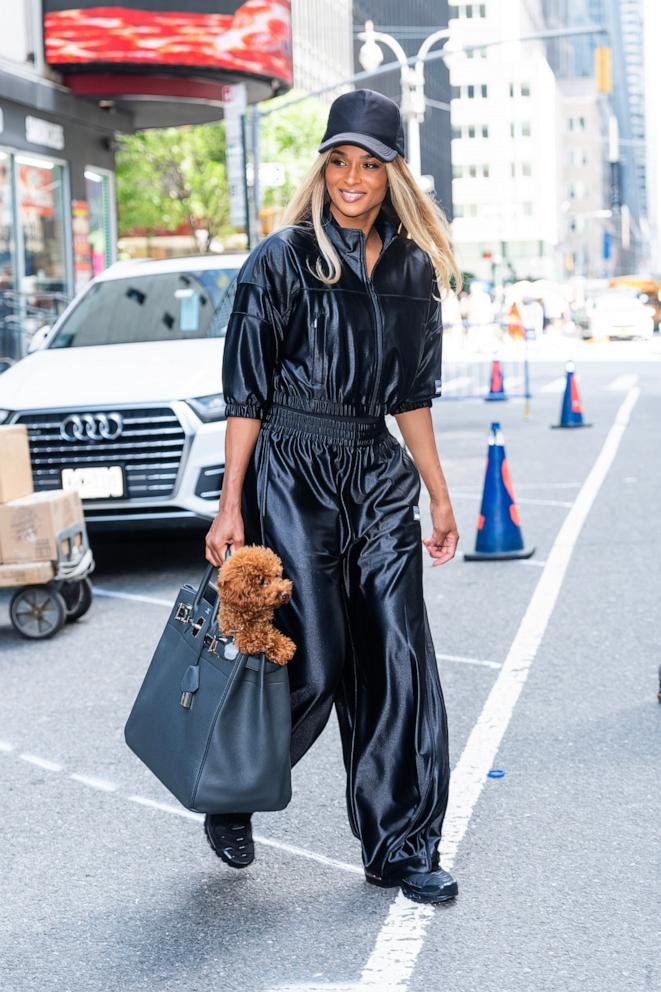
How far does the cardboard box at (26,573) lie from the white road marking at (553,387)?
1878 cm

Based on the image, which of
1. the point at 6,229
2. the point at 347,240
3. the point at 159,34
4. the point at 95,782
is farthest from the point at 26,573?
the point at 159,34

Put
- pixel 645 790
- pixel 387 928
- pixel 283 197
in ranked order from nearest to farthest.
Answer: pixel 387 928, pixel 645 790, pixel 283 197

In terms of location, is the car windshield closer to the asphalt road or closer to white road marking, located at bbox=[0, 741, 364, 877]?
the asphalt road

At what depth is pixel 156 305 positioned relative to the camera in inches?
400

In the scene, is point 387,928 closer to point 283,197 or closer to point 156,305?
point 156,305

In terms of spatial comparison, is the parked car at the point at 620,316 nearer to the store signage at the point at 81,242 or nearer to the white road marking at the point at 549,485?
the store signage at the point at 81,242

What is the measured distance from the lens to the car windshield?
32.4ft

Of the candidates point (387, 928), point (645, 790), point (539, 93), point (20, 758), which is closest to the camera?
point (387, 928)

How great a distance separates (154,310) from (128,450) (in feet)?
5.88

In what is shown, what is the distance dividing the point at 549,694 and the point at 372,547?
2428 millimetres

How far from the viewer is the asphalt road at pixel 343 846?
11.8 ft

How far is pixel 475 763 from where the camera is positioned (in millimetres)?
5195

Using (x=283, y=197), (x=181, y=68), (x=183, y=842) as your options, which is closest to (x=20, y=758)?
(x=183, y=842)

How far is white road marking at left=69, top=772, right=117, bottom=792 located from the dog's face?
1658 mm
